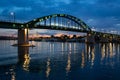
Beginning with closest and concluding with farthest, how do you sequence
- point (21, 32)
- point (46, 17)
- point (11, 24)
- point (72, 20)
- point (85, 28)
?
point (11, 24) → point (21, 32) → point (46, 17) → point (72, 20) → point (85, 28)

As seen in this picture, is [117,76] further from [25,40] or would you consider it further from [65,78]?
[25,40]

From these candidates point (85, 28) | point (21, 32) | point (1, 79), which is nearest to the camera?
point (1, 79)

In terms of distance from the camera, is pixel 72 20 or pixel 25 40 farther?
pixel 72 20

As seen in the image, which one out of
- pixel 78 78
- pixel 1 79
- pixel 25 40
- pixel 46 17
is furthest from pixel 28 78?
pixel 46 17

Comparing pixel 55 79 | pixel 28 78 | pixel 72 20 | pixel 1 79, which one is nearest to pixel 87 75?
pixel 55 79

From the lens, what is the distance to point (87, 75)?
30.6 meters

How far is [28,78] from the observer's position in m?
28.1

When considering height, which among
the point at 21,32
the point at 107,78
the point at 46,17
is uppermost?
the point at 46,17

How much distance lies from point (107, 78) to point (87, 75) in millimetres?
2698

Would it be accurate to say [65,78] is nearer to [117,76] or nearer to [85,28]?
[117,76]

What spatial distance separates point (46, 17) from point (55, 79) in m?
110

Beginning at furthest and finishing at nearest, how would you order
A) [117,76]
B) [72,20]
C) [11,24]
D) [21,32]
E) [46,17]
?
[72,20] → [46,17] → [21,32] → [11,24] → [117,76]

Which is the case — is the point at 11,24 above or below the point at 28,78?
above

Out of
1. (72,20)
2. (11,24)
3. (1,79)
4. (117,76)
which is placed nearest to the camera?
(1,79)
